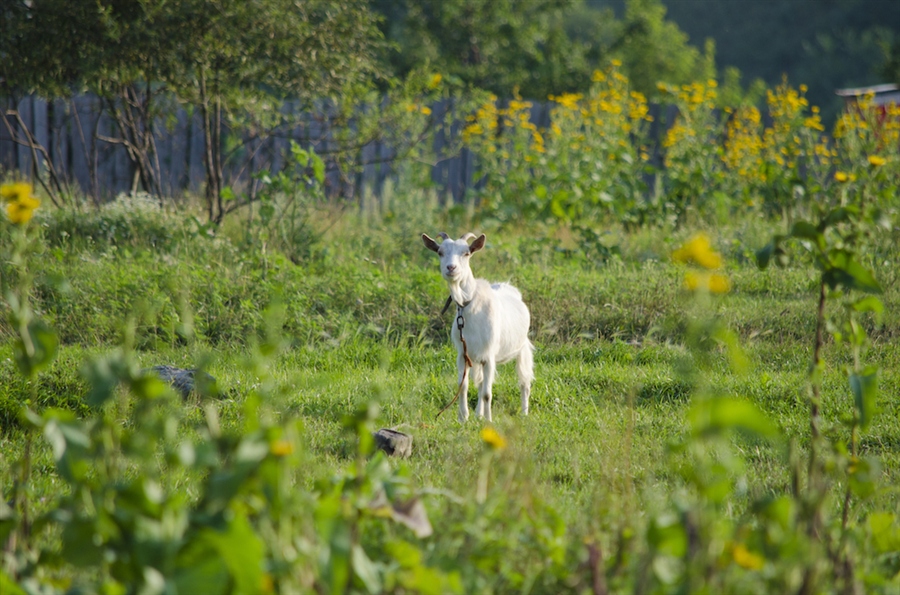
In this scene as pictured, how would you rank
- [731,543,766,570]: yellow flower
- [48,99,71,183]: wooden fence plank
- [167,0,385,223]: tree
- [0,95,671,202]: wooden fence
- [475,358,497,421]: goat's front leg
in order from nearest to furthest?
[731,543,766,570]: yellow flower
[475,358,497,421]: goat's front leg
[167,0,385,223]: tree
[48,99,71,183]: wooden fence plank
[0,95,671,202]: wooden fence

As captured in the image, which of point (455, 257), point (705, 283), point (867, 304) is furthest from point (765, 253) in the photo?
point (455, 257)

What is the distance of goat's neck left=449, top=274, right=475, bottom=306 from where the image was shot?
4.64 m

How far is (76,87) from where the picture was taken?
29.4 feet

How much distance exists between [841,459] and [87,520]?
203cm

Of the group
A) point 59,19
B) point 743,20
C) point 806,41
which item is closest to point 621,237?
point 59,19

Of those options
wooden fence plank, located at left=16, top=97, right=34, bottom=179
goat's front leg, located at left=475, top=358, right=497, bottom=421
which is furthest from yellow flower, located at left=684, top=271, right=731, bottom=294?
wooden fence plank, located at left=16, top=97, right=34, bottom=179

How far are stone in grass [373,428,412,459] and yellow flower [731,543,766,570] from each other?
7.64 feet

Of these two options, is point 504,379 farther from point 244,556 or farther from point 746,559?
point 244,556

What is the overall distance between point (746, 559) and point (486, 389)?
306cm

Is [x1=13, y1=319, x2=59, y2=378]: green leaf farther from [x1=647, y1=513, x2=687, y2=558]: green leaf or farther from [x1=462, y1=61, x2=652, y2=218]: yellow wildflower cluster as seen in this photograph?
[x1=462, y1=61, x2=652, y2=218]: yellow wildflower cluster

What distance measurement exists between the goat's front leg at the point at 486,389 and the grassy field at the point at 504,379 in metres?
0.12

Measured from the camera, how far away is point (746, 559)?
174 cm

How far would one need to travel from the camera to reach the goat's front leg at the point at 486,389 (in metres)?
4.76

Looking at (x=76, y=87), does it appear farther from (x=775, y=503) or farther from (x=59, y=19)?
(x=775, y=503)
